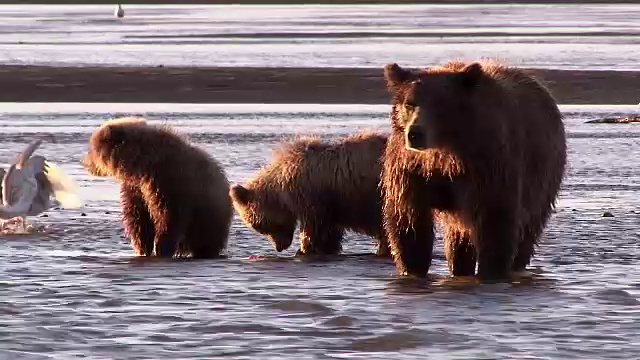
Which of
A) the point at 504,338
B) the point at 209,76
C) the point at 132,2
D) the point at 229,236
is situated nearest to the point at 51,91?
the point at 209,76

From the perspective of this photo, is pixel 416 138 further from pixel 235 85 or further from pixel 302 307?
pixel 235 85

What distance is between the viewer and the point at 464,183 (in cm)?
885

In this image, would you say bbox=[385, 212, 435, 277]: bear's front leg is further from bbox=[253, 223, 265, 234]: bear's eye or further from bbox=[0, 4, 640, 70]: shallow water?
bbox=[0, 4, 640, 70]: shallow water

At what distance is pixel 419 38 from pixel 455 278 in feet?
129

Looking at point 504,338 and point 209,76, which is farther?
point 209,76

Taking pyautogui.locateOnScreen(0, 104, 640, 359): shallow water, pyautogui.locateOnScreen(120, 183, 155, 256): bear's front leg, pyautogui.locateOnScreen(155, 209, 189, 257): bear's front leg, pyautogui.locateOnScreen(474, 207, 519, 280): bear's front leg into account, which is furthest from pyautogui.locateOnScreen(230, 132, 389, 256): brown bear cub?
pyautogui.locateOnScreen(474, 207, 519, 280): bear's front leg

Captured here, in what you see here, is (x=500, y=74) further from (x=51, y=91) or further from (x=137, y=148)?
(x=51, y=91)

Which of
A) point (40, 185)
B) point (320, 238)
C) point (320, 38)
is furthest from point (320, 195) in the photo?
point (320, 38)

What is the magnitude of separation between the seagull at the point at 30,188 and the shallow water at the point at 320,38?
22.0 meters

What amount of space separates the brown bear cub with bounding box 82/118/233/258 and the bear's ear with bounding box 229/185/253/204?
0.19 metres

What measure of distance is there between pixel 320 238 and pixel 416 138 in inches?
107

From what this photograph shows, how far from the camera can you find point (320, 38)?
159 ft

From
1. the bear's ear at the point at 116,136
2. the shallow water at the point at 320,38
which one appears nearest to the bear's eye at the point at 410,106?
the bear's ear at the point at 116,136

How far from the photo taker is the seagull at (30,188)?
12.2 m
